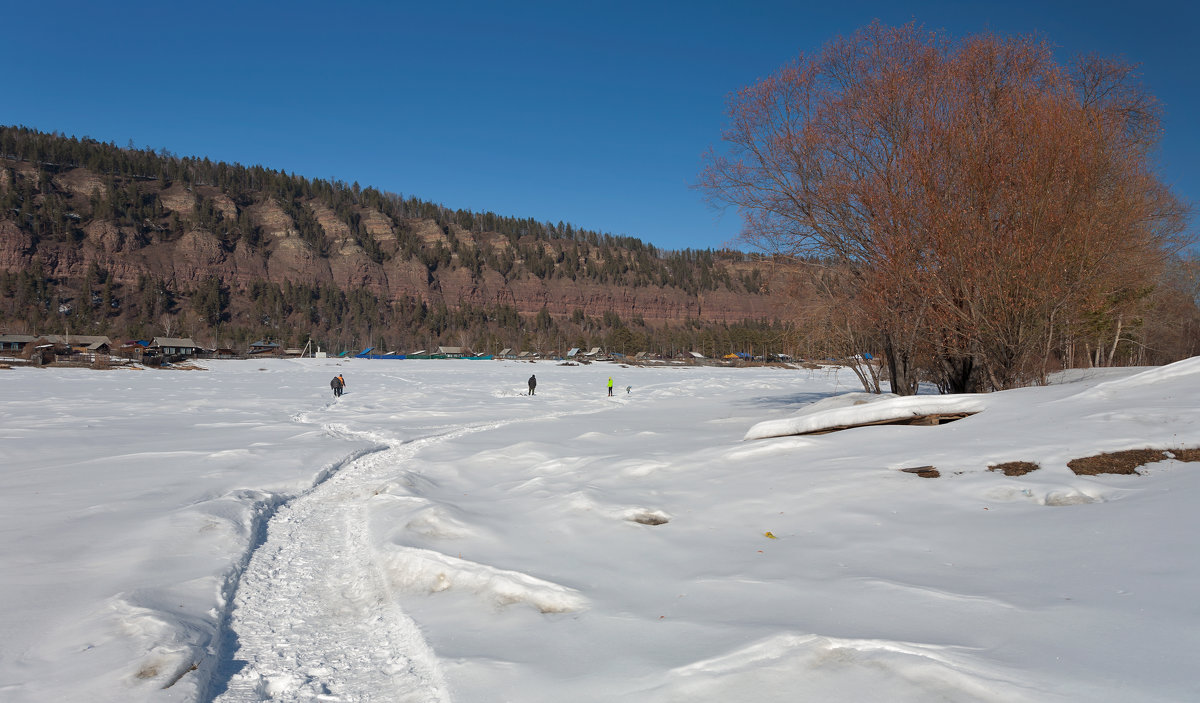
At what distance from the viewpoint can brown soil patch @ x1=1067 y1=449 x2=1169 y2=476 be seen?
654 cm

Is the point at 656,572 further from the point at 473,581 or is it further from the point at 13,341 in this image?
the point at 13,341

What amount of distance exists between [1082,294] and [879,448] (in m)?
6.60

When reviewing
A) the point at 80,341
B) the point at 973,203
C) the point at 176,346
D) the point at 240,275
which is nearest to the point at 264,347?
the point at 176,346

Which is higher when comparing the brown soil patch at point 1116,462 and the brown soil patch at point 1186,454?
the brown soil patch at point 1186,454

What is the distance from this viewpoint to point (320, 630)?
5.09m

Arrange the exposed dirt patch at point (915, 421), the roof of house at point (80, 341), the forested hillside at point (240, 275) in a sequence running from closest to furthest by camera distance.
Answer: the exposed dirt patch at point (915, 421)
the roof of house at point (80, 341)
the forested hillside at point (240, 275)

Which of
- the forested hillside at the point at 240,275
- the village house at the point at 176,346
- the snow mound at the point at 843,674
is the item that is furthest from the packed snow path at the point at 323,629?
the forested hillside at the point at 240,275

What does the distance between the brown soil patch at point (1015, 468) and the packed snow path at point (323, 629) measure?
6311mm

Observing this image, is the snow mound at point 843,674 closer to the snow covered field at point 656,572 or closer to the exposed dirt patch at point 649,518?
the snow covered field at point 656,572

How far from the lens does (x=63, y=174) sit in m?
163

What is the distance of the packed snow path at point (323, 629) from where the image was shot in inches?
165

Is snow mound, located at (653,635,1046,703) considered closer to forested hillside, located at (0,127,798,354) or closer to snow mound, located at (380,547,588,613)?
snow mound, located at (380,547,588,613)

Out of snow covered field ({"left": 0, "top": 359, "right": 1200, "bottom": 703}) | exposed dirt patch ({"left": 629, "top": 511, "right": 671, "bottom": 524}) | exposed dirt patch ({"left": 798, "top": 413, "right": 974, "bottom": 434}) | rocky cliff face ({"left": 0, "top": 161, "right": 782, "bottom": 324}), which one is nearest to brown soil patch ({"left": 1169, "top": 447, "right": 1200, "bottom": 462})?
snow covered field ({"left": 0, "top": 359, "right": 1200, "bottom": 703})

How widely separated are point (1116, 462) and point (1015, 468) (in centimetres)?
90
